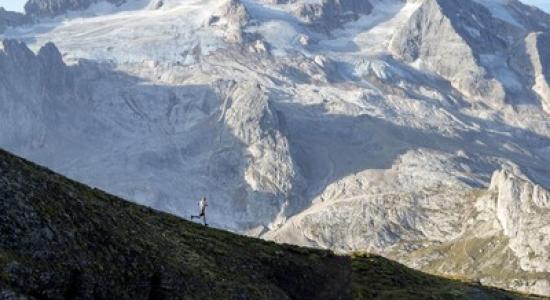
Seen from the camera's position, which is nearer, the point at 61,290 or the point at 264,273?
the point at 61,290

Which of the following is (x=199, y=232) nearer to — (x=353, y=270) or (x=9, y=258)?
(x=353, y=270)

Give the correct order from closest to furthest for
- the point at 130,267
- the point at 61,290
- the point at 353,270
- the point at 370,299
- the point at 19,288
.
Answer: the point at 19,288
the point at 61,290
the point at 130,267
the point at 370,299
the point at 353,270

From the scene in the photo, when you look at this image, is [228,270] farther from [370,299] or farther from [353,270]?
[353,270]

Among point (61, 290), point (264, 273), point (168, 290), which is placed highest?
point (61, 290)

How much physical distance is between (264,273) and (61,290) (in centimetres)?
2074

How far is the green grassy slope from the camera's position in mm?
30812

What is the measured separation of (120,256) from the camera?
1407 inches

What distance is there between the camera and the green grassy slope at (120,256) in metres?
30.8

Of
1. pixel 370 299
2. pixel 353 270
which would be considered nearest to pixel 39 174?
pixel 370 299

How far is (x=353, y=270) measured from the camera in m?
66.6

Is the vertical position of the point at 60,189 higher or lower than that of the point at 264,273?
higher

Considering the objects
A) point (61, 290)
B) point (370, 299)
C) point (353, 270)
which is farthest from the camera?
point (353, 270)

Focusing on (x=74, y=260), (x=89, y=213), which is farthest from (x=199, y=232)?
(x=74, y=260)

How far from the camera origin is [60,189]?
36.2m
